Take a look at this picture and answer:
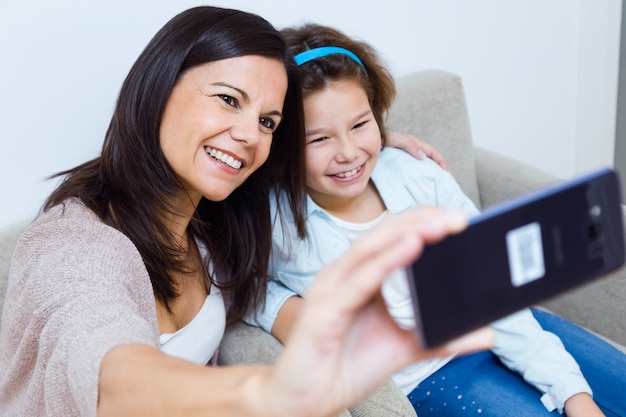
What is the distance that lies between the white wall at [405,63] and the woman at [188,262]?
0.72ft

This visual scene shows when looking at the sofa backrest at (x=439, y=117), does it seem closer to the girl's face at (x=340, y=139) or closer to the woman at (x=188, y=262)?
the girl's face at (x=340, y=139)

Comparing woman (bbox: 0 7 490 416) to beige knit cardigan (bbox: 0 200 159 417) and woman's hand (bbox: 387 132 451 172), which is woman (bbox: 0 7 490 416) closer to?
beige knit cardigan (bbox: 0 200 159 417)

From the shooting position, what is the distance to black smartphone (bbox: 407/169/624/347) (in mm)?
575

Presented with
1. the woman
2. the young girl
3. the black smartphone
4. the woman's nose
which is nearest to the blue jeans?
the young girl

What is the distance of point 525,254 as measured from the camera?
607 millimetres

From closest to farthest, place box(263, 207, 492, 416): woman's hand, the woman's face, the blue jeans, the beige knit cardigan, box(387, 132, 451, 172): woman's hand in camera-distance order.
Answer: box(263, 207, 492, 416): woman's hand
the beige knit cardigan
the woman's face
the blue jeans
box(387, 132, 451, 172): woman's hand

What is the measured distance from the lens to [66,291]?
889 millimetres

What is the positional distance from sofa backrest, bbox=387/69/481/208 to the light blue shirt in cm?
23

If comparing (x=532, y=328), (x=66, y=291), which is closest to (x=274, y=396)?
(x=66, y=291)

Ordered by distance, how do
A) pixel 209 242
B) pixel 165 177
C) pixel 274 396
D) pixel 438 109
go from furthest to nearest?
pixel 438 109 < pixel 209 242 < pixel 165 177 < pixel 274 396

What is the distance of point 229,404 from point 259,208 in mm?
838

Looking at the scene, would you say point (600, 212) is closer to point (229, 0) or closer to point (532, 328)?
point (532, 328)

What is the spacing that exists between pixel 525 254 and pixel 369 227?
2.93ft

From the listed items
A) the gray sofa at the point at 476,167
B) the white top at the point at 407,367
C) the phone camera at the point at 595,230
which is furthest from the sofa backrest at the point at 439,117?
the phone camera at the point at 595,230
